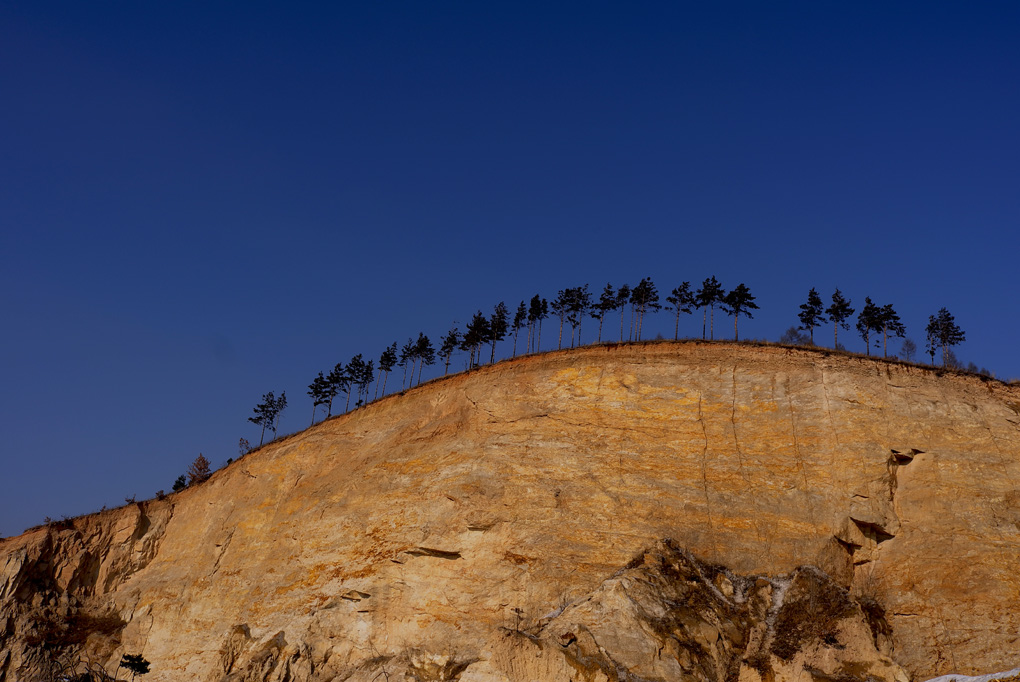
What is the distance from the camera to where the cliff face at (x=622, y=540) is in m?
27.7

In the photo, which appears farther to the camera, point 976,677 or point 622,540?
point 622,540

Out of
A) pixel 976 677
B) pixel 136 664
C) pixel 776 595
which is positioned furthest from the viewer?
pixel 136 664

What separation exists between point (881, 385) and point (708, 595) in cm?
1233

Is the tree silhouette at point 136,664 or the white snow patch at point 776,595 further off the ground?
the white snow patch at point 776,595

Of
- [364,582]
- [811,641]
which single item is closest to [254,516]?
[364,582]

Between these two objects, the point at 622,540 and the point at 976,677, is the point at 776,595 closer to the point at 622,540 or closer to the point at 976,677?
the point at 622,540

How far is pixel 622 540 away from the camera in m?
31.1

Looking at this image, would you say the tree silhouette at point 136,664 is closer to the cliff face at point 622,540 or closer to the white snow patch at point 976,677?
the cliff face at point 622,540

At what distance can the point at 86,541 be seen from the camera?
43.6 m

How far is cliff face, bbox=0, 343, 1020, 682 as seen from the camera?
27.7 m

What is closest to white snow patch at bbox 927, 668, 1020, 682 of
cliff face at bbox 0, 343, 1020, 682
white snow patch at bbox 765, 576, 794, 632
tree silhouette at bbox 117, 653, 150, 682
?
cliff face at bbox 0, 343, 1020, 682

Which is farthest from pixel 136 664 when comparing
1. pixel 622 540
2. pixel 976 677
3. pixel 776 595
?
pixel 976 677

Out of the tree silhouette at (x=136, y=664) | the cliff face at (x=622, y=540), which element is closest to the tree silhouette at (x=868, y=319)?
the cliff face at (x=622, y=540)

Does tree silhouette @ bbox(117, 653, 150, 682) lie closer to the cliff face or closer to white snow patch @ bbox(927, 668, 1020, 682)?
the cliff face
